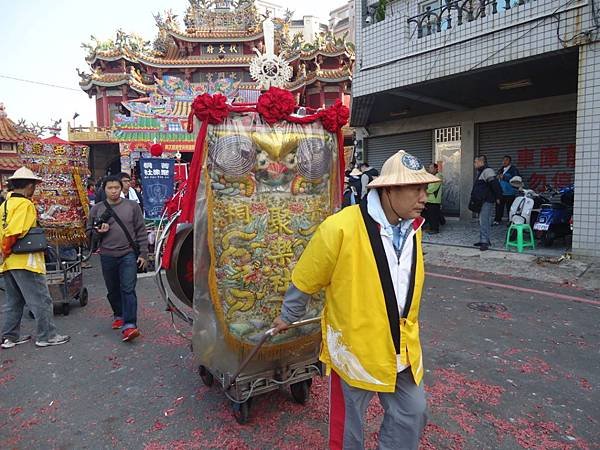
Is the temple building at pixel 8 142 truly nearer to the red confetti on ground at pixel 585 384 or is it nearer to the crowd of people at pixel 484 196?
the crowd of people at pixel 484 196

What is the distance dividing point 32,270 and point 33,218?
1.72ft

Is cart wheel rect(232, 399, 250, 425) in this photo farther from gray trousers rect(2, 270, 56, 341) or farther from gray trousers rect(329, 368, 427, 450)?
gray trousers rect(2, 270, 56, 341)

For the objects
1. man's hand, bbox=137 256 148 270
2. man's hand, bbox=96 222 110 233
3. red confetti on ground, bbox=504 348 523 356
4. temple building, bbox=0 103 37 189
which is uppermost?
temple building, bbox=0 103 37 189

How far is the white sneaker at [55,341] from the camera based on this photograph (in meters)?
4.48

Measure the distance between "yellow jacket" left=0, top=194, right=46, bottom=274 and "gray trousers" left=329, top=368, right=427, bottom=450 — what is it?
11.9 ft

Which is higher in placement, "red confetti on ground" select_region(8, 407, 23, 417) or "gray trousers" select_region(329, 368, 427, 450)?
"gray trousers" select_region(329, 368, 427, 450)

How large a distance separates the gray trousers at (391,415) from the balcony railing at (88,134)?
24279 millimetres

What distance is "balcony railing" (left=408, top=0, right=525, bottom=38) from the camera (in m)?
8.35

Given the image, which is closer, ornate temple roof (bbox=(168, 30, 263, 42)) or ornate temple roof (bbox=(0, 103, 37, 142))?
ornate temple roof (bbox=(0, 103, 37, 142))

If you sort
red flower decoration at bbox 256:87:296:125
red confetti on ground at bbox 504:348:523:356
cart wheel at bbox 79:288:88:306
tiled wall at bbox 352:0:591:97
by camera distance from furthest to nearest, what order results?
tiled wall at bbox 352:0:591:97
cart wheel at bbox 79:288:88:306
red confetti on ground at bbox 504:348:523:356
red flower decoration at bbox 256:87:296:125

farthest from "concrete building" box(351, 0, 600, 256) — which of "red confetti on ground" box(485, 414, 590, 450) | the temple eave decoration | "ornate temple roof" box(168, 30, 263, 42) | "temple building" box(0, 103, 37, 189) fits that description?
"temple building" box(0, 103, 37, 189)

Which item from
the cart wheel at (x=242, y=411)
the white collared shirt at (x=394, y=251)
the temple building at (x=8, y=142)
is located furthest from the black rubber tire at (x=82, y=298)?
the temple building at (x=8, y=142)

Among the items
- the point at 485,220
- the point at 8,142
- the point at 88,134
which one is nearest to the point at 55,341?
the point at 485,220

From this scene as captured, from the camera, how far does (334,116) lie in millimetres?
2975
